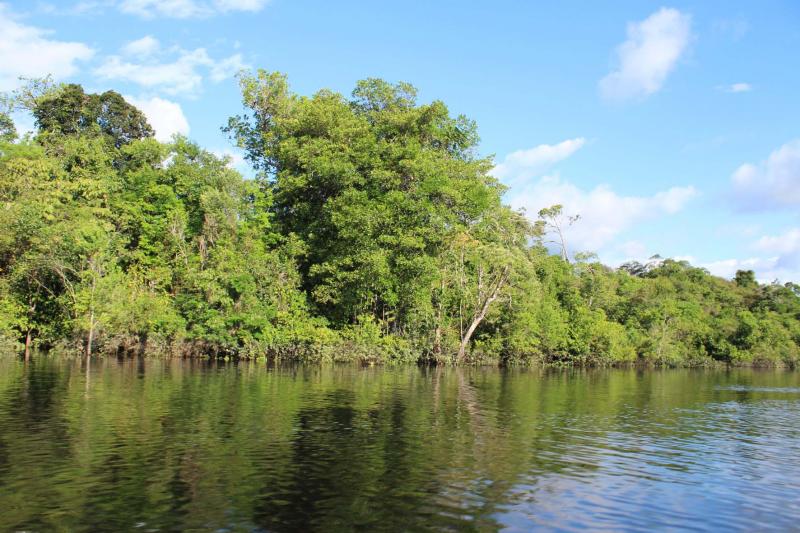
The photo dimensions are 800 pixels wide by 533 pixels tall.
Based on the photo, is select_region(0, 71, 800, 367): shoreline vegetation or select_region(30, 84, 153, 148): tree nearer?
select_region(0, 71, 800, 367): shoreline vegetation

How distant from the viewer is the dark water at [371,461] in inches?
427

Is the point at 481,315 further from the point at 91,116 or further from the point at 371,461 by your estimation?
the point at 91,116

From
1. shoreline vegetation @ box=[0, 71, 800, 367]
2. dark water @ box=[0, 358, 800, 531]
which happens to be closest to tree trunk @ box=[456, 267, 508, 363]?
shoreline vegetation @ box=[0, 71, 800, 367]

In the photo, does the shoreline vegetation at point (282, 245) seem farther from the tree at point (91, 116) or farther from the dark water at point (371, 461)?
the dark water at point (371, 461)

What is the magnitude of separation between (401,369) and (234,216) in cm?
2011

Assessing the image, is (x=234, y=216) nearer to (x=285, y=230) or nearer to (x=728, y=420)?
(x=285, y=230)

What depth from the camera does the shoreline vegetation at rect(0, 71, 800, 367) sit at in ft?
151

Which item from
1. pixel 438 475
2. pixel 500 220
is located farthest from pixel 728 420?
pixel 500 220

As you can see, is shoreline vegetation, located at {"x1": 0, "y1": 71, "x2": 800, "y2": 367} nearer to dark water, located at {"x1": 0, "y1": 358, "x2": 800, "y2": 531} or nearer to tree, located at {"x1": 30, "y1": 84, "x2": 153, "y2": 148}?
tree, located at {"x1": 30, "y1": 84, "x2": 153, "y2": 148}

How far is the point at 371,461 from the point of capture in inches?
582

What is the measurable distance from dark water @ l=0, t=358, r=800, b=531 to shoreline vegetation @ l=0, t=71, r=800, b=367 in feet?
63.7

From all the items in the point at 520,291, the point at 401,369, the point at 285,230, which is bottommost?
the point at 401,369

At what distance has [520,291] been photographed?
188ft

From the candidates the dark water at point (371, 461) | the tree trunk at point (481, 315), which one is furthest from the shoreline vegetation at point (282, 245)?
the dark water at point (371, 461)
